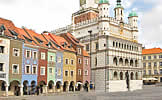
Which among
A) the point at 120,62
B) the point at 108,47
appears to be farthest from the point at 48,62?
the point at 120,62

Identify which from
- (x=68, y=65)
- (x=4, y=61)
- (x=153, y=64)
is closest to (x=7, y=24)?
(x=4, y=61)

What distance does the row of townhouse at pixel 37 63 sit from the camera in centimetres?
3906

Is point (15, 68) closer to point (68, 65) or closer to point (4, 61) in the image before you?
point (4, 61)

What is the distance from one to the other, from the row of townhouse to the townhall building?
532 cm

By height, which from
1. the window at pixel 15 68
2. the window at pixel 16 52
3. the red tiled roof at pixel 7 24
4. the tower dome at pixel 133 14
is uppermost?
the tower dome at pixel 133 14

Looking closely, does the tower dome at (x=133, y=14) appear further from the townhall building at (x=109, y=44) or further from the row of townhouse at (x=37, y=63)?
the row of townhouse at (x=37, y=63)

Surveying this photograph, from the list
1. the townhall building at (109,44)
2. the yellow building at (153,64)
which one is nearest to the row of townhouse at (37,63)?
the townhall building at (109,44)

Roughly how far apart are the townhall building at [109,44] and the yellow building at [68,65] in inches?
386

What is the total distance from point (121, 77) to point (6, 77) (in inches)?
1395

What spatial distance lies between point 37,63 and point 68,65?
31.2 feet

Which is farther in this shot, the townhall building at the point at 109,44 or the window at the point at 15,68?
the townhall building at the point at 109,44

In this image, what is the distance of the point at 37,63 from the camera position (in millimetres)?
44594

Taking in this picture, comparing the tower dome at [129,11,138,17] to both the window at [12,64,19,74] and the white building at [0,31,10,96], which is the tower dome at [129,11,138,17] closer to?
the window at [12,64,19,74]

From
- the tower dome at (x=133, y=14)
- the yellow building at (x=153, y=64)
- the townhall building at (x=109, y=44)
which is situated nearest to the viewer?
the townhall building at (x=109, y=44)
